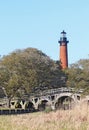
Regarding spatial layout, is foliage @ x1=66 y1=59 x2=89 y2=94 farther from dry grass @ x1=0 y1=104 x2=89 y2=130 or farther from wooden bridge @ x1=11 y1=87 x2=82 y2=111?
dry grass @ x1=0 y1=104 x2=89 y2=130

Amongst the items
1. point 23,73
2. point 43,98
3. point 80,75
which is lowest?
point 43,98

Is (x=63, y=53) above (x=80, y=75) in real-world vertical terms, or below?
above

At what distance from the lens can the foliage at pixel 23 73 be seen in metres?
74.9

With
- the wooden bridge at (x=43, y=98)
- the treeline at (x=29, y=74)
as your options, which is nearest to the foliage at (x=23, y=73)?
the treeline at (x=29, y=74)

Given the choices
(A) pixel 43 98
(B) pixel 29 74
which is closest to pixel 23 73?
(B) pixel 29 74

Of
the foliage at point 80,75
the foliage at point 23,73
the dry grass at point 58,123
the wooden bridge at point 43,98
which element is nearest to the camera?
the dry grass at point 58,123

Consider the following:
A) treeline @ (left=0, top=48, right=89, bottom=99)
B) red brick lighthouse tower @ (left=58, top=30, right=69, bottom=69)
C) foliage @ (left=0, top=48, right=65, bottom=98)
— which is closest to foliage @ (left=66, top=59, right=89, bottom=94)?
treeline @ (left=0, top=48, right=89, bottom=99)

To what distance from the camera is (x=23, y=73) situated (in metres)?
78.5

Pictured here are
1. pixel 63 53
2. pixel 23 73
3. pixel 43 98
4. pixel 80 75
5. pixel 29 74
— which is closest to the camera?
pixel 80 75

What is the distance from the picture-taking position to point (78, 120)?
18.6 m

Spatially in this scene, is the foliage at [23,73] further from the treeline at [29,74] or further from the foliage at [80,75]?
the foliage at [80,75]

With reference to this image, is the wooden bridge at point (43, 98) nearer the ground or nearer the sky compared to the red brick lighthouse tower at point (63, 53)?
nearer the ground

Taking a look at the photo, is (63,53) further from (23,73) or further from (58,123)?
(58,123)

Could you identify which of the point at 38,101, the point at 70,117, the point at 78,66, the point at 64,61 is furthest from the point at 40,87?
the point at 70,117
